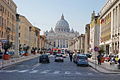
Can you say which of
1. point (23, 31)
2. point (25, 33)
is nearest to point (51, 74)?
point (23, 31)

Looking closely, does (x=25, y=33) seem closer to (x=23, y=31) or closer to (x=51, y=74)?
(x=23, y=31)

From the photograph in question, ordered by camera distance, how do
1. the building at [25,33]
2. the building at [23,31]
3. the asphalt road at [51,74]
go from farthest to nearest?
the building at [25,33], the building at [23,31], the asphalt road at [51,74]

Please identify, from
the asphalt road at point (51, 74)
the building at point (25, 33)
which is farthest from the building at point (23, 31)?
the asphalt road at point (51, 74)

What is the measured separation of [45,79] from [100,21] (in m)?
87.5

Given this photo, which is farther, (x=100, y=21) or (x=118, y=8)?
(x=100, y=21)

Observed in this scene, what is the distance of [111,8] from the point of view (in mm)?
83250

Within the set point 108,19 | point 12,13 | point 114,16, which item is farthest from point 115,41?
point 12,13

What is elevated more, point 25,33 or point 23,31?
point 23,31

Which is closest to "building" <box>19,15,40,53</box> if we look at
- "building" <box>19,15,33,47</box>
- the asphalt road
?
"building" <box>19,15,33,47</box>

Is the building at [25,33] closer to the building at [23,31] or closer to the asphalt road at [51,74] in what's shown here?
the building at [23,31]

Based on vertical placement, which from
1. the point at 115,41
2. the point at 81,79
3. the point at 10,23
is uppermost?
the point at 10,23

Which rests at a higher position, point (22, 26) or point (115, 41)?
point (22, 26)

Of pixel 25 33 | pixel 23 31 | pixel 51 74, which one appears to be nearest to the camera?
pixel 51 74

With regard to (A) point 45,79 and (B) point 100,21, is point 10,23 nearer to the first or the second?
(B) point 100,21
